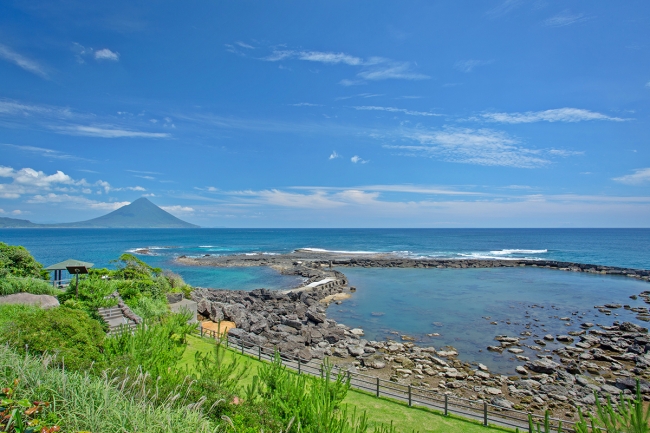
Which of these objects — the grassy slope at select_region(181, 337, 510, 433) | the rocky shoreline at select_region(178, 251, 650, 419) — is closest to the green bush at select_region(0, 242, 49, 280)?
the rocky shoreline at select_region(178, 251, 650, 419)

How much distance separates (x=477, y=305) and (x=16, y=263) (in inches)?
1516

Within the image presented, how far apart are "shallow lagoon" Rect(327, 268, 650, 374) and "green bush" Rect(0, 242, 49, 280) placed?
23199 millimetres

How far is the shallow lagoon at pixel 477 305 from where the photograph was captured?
25.6m

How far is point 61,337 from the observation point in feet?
32.7

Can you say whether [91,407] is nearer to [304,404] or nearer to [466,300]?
[304,404]

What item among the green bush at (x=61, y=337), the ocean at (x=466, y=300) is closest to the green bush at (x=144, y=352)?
the green bush at (x=61, y=337)

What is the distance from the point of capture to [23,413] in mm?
5762

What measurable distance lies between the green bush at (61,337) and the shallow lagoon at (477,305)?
18493 mm

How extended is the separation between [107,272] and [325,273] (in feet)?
105

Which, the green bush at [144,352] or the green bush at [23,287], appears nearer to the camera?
the green bush at [144,352]

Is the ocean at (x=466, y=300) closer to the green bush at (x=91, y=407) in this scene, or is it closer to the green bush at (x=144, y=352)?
the green bush at (x=144, y=352)

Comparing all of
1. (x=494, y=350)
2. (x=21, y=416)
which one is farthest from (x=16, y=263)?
(x=494, y=350)

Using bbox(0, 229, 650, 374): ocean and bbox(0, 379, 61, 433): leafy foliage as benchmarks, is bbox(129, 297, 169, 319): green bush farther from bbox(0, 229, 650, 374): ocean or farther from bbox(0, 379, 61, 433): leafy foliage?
bbox(0, 229, 650, 374): ocean

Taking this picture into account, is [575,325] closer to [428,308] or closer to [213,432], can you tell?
[428,308]
